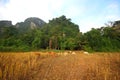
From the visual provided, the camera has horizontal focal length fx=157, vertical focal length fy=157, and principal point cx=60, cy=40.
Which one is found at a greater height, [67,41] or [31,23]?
[31,23]

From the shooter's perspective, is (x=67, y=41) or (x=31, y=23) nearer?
(x=67, y=41)

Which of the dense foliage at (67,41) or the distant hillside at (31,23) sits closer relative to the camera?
the dense foliage at (67,41)

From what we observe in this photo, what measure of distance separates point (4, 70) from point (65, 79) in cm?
180

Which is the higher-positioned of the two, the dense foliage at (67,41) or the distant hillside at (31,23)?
the distant hillside at (31,23)

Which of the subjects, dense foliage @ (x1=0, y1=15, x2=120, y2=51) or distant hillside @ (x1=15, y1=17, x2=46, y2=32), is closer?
dense foliage @ (x1=0, y1=15, x2=120, y2=51)

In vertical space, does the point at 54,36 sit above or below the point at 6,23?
below

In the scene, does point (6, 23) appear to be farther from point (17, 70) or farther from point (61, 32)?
point (17, 70)

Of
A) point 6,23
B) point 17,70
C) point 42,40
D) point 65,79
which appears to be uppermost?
point 6,23

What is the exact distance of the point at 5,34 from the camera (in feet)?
144

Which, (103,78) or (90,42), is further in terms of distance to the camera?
(90,42)

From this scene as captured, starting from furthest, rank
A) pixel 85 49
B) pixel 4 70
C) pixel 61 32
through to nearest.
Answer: pixel 61 32, pixel 85 49, pixel 4 70

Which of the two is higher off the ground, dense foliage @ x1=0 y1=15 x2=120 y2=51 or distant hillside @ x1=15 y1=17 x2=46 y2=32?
distant hillside @ x1=15 y1=17 x2=46 y2=32

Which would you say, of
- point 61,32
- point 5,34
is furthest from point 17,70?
point 5,34

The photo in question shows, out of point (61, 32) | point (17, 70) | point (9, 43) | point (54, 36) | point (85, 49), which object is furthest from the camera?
point (61, 32)
